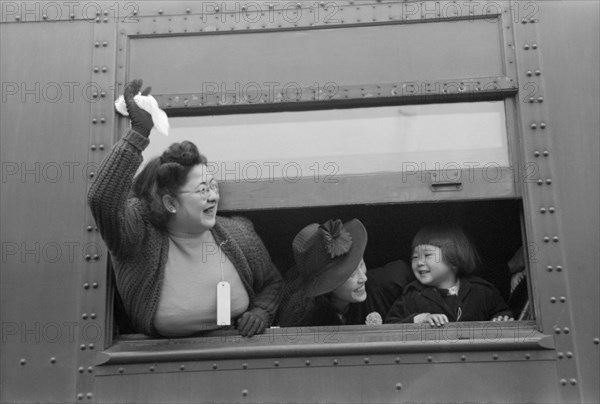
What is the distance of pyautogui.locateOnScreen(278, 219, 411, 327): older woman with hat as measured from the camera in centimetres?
297

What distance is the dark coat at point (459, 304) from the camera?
120 inches

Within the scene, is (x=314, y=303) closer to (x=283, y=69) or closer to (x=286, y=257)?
(x=286, y=257)

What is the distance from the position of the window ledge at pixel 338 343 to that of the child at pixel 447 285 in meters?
0.35

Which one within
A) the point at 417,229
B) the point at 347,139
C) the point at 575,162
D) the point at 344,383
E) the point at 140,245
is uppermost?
the point at 347,139

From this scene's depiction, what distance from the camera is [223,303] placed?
8.84 feet

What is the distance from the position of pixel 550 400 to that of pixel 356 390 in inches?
22.1

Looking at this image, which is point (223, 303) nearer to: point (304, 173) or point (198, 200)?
point (198, 200)

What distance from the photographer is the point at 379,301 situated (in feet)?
10.6

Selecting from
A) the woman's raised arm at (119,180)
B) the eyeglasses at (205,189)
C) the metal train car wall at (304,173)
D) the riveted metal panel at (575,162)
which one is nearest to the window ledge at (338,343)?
the metal train car wall at (304,173)

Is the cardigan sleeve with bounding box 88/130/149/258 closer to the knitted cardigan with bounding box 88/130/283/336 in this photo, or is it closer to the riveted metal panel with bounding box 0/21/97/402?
the knitted cardigan with bounding box 88/130/283/336

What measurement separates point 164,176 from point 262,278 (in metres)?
0.51

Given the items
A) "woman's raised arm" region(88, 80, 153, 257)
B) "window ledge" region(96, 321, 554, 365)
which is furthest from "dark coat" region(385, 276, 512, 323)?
"woman's raised arm" region(88, 80, 153, 257)

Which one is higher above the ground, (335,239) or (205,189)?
(205,189)

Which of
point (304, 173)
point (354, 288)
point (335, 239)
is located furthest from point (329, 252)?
point (304, 173)
